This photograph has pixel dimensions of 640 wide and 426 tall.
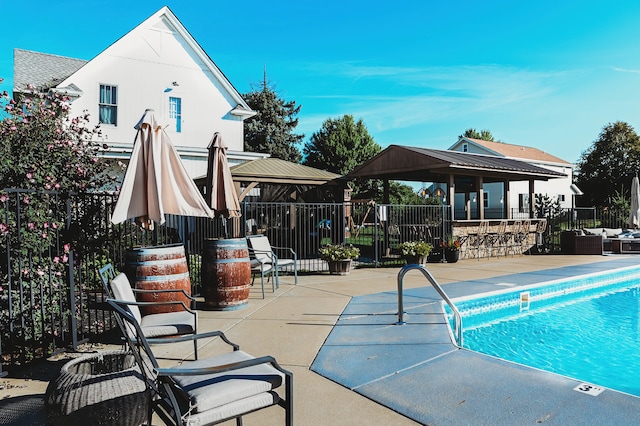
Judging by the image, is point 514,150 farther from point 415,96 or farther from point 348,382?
point 348,382

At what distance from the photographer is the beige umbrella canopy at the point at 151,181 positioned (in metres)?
4.84

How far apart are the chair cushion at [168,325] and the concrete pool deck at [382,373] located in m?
0.47

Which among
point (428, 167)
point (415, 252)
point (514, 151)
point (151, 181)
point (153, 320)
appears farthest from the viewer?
point (514, 151)

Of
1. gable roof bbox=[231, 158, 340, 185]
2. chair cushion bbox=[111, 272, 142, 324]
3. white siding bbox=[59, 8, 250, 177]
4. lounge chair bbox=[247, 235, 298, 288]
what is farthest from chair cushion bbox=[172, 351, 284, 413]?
white siding bbox=[59, 8, 250, 177]

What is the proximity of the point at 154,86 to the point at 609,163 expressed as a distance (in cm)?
3775

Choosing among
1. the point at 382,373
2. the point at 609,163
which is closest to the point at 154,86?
the point at 382,373

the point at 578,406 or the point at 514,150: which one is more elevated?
the point at 514,150

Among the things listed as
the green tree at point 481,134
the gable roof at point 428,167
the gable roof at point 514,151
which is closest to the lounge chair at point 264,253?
the gable roof at point 428,167

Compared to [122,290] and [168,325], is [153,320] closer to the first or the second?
[168,325]

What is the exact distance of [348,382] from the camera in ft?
12.2

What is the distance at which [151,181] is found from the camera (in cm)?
497

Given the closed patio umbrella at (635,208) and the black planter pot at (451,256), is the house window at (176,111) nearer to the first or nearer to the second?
the black planter pot at (451,256)

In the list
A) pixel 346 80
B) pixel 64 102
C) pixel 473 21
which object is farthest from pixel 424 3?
pixel 346 80

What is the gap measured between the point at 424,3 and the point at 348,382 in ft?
44.8
